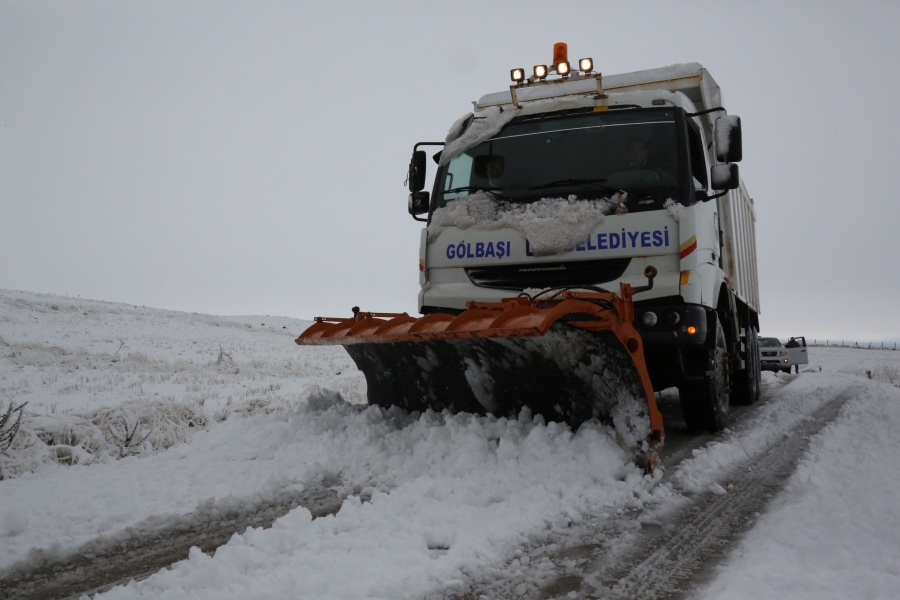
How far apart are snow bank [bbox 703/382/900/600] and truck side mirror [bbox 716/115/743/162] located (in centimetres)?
236

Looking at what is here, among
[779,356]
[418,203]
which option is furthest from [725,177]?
[779,356]

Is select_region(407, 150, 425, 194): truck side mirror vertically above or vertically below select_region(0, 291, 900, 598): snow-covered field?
above

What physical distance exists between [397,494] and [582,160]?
3.10 metres

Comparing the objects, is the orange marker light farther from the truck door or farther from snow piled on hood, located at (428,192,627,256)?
the truck door

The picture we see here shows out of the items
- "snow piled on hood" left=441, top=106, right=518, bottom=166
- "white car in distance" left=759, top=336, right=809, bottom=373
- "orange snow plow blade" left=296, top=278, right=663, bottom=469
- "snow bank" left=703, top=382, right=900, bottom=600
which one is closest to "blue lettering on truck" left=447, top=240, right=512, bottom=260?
"orange snow plow blade" left=296, top=278, right=663, bottom=469

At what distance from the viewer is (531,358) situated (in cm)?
396

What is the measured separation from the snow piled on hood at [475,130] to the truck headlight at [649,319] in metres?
2.12

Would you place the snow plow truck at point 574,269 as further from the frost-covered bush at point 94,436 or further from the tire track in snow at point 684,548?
the frost-covered bush at point 94,436

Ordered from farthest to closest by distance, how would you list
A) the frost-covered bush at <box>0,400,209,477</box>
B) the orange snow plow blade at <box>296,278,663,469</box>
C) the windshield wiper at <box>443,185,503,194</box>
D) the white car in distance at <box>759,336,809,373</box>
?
the white car in distance at <box>759,336,809,373</box>
the windshield wiper at <box>443,185,503,194</box>
the frost-covered bush at <box>0,400,209,477</box>
the orange snow plow blade at <box>296,278,663,469</box>

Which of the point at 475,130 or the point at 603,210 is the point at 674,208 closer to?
the point at 603,210

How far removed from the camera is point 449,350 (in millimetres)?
4246

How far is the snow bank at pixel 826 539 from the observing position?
7.05 feet

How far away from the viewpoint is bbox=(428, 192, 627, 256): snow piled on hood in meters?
4.53

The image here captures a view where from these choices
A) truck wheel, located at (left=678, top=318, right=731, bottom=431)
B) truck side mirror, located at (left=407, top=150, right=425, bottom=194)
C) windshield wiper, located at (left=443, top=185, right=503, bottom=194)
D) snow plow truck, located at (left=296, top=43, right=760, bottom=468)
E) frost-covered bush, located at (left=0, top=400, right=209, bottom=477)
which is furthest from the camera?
truck side mirror, located at (left=407, top=150, right=425, bottom=194)
